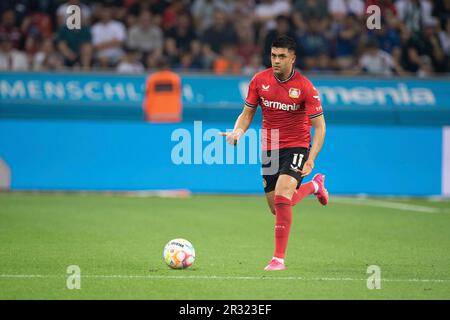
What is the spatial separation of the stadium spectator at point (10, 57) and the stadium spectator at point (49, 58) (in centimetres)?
24

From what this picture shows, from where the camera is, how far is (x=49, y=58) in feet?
62.3

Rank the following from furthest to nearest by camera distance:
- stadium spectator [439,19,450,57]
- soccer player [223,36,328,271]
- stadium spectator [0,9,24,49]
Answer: stadium spectator [439,19,450,57] → stadium spectator [0,9,24,49] → soccer player [223,36,328,271]

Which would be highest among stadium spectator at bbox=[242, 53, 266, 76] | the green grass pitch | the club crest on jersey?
stadium spectator at bbox=[242, 53, 266, 76]

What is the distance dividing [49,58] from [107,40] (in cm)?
130

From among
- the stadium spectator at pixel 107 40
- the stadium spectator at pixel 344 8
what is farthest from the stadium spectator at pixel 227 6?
the stadium spectator at pixel 107 40

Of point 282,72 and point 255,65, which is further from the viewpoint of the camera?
point 255,65

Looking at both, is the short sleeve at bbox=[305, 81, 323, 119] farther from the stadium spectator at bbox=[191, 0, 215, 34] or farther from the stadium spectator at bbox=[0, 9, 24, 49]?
the stadium spectator at bbox=[0, 9, 24, 49]

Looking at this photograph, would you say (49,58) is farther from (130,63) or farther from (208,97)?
(208,97)

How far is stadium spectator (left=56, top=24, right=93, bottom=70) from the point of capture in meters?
19.0

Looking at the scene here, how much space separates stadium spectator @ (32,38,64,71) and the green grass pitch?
10.2ft

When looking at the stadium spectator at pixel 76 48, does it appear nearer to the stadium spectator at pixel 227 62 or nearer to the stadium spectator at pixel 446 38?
the stadium spectator at pixel 227 62

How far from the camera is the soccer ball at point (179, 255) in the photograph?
9.05 metres

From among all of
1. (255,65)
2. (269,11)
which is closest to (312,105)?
(255,65)

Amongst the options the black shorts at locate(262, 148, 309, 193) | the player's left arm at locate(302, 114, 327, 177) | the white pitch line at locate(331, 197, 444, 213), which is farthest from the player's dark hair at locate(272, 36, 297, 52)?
the white pitch line at locate(331, 197, 444, 213)
